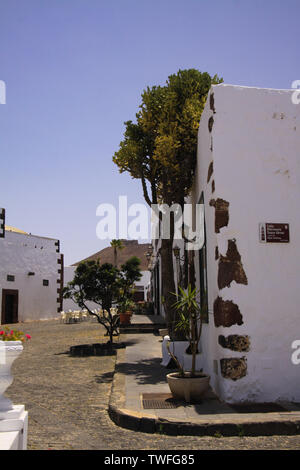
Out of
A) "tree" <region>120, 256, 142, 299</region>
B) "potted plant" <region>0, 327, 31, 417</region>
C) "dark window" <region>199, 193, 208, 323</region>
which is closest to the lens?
"potted plant" <region>0, 327, 31, 417</region>

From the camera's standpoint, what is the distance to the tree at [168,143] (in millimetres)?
8242

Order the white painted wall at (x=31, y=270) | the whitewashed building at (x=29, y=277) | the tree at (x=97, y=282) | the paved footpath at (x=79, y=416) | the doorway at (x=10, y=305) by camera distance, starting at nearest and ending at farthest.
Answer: the paved footpath at (x=79, y=416)
the tree at (x=97, y=282)
the doorway at (x=10, y=305)
the whitewashed building at (x=29, y=277)
the white painted wall at (x=31, y=270)

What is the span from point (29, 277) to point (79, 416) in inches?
969

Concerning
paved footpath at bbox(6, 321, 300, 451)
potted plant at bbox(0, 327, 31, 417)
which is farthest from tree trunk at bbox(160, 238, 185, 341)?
potted plant at bbox(0, 327, 31, 417)

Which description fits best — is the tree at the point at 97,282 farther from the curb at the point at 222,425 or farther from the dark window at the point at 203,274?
the curb at the point at 222,425

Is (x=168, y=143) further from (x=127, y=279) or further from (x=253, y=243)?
(x=127, y=279)

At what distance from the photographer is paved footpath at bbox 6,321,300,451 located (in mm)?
4191

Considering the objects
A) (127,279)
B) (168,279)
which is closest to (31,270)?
(127,279)

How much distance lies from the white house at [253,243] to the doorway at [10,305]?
890 inches

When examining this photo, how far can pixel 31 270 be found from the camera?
29.0 meters

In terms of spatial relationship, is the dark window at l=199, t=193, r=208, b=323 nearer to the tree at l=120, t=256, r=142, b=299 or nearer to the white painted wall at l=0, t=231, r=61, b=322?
the tree at l=120, t=256, r=142, b=299

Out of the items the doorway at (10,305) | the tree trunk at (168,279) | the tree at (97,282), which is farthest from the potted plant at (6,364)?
the doorway at (10,305)

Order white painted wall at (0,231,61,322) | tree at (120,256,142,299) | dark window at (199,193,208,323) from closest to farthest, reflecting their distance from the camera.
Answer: dark window at (199,193,208,323), tree at (120,256,142,299), white painted wall at (0,231,61,322)
